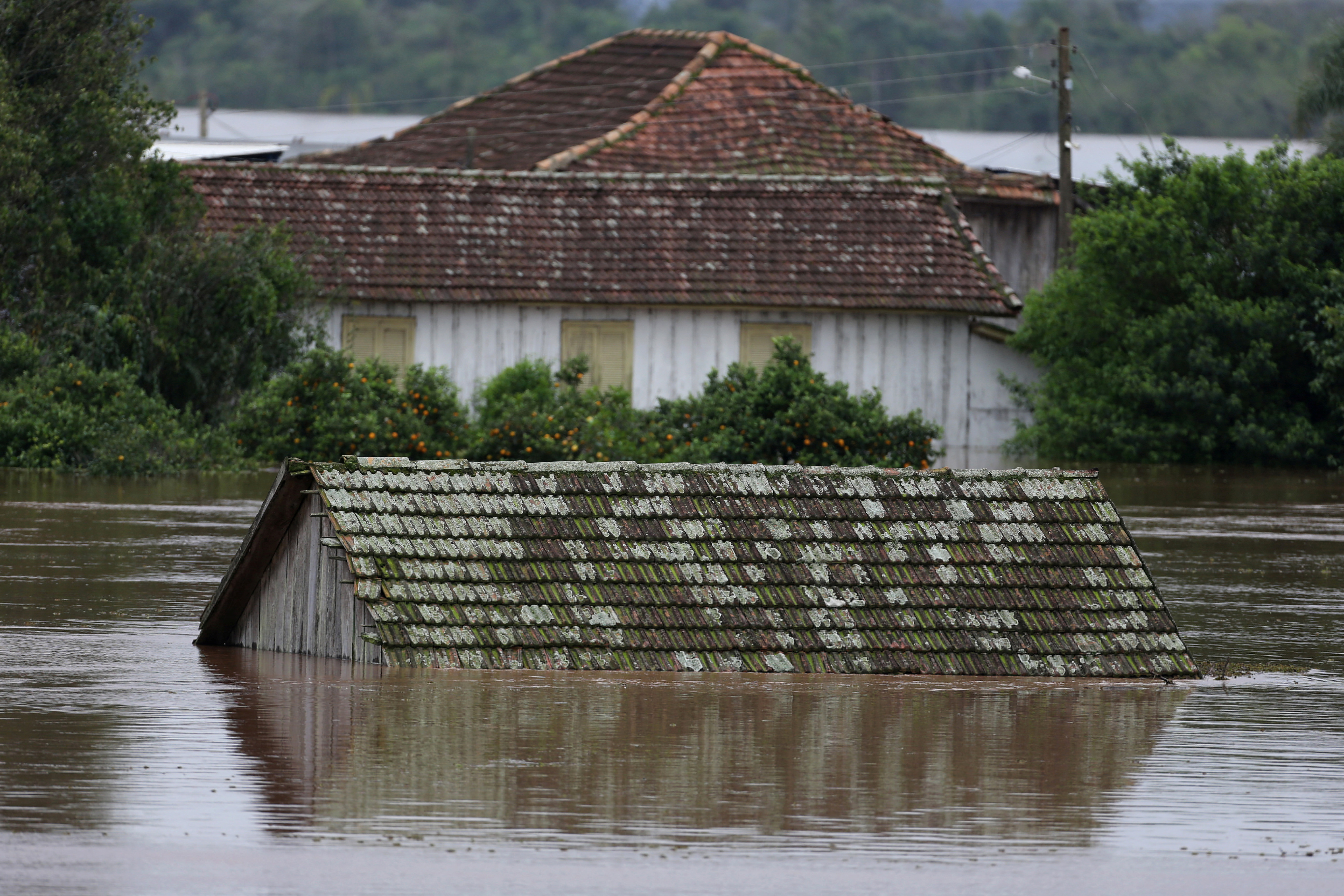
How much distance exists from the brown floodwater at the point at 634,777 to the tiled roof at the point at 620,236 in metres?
16.8

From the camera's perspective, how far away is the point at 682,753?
820cm

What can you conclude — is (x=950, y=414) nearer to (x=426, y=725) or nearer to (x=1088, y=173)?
(x=1088, y=173)

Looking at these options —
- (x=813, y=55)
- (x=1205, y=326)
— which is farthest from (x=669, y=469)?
(x=813, y=55)

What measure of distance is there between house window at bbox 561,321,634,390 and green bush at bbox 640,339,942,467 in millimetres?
4370

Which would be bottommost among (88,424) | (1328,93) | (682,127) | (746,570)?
(746,570)

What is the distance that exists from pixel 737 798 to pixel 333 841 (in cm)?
155

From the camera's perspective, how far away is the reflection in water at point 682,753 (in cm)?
712

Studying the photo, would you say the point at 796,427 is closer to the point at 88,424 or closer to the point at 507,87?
the point at 88,424

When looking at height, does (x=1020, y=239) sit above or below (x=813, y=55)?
below

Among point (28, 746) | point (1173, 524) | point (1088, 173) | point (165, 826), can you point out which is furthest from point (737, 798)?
point (1088, 173)

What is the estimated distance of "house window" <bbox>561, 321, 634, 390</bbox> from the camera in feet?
93.5

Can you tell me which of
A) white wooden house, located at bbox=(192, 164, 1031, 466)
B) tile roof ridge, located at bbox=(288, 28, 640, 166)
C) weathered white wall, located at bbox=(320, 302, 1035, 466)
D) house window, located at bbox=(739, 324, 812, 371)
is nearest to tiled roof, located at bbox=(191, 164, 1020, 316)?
white wooden house, located at bbox=(192, 164, 1031, 466)

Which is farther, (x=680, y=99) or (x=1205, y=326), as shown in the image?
(x=680, y=99)

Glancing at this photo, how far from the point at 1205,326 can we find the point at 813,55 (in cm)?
8965
